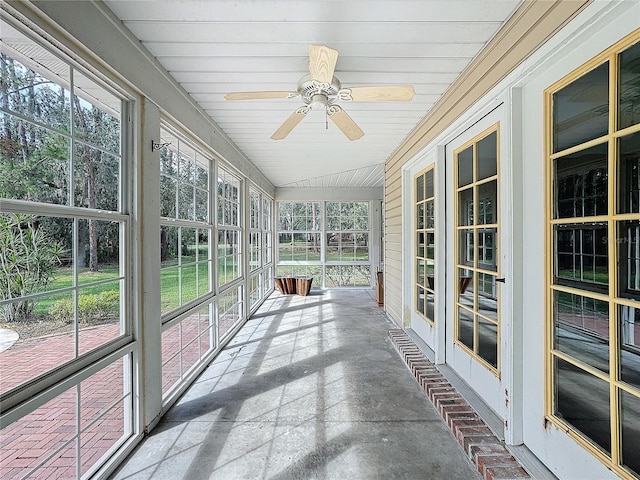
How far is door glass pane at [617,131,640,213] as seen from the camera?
120 cm

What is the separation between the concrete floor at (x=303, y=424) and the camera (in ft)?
6.00

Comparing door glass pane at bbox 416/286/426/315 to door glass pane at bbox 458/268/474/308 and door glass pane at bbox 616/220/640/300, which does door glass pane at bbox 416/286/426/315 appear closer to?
door glass pane at bbox 458/268/474/308

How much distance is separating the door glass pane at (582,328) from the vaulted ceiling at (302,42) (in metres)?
1.66

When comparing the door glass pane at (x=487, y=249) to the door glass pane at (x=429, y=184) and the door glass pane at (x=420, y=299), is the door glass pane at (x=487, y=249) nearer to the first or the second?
the door glass pane at (x=429, y=184)

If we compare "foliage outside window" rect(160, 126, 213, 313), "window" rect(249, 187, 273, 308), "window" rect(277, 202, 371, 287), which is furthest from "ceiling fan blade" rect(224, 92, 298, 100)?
"window" rect(277, 202, 371, 287)

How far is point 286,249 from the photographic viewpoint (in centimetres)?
873

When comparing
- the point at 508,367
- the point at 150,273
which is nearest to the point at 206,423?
the point at 150,273

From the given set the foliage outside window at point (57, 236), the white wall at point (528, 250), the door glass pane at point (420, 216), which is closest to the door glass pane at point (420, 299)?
the door glass pane at point (420, 216)

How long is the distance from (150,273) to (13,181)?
3.25ft

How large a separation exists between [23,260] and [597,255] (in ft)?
8.82

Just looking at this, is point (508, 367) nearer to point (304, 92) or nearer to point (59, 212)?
point (304, 92)

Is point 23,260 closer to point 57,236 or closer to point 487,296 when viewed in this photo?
point 57,236

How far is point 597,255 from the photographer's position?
137 centimetres

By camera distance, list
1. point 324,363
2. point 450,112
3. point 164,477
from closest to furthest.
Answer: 1. point 164,477
2. point 450,112
3. point 324,363
